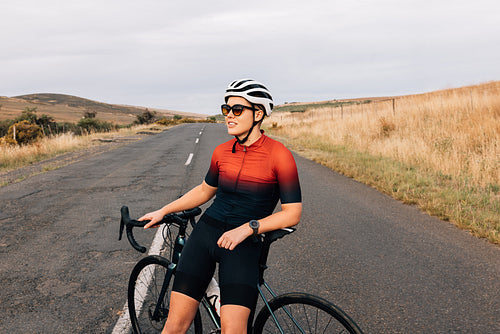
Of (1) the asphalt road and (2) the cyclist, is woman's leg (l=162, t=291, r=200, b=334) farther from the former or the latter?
(1) the asphalt road

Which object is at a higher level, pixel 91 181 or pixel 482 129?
pixel 482 129

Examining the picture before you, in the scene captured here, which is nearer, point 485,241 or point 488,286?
point 488,286

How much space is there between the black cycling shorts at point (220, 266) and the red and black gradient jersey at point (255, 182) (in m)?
0.11

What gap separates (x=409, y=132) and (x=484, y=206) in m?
9.04

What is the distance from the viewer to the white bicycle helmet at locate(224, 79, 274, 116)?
206 cm

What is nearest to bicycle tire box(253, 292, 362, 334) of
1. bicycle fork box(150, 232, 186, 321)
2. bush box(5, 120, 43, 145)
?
bicycle fork box(150, 232, 186, 321)

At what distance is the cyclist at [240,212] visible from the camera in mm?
1901

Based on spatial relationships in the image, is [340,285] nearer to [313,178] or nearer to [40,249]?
[40,249]

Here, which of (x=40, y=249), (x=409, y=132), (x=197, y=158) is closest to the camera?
(x=40, y=249)

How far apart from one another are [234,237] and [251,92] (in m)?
0.81

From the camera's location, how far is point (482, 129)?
11930mm

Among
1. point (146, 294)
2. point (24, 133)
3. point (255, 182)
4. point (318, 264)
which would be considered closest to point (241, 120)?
point (255, 182)

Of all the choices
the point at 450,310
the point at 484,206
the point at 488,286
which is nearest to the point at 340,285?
the point at 450,310

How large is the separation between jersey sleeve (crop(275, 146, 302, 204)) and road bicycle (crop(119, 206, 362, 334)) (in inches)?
6.8
